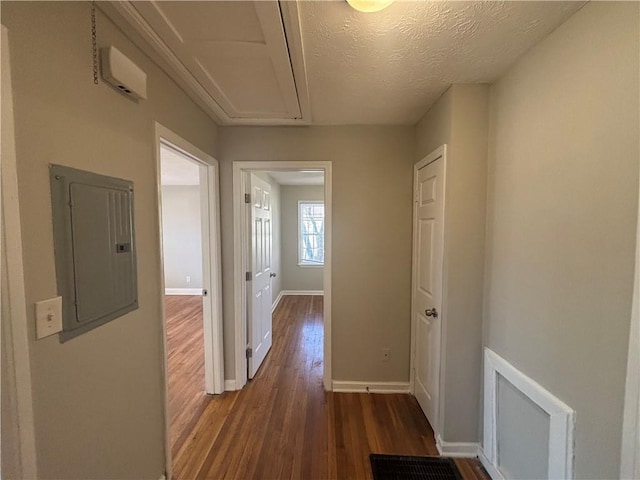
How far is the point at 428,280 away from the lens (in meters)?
2.19

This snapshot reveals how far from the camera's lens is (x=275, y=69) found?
5.14 feet

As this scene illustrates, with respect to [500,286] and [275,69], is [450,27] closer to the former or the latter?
[275,69]

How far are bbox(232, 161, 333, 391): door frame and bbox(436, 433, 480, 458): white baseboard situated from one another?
3.35ft

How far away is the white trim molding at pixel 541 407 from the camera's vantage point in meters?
1.15

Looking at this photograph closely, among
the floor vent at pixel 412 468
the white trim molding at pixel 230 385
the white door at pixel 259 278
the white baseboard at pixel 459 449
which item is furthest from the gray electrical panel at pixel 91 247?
the white baseboard at pixel 459 449

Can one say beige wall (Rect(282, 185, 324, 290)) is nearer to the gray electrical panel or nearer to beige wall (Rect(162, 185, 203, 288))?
beige wall (Rect(162, 185, 203, 288))

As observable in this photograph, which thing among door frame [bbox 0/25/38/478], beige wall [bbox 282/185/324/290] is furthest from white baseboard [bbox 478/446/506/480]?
beige wall [bbox 282/185/324/290]

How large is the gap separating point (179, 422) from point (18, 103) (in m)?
2.25

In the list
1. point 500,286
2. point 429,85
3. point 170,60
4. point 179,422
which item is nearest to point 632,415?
point 500,286

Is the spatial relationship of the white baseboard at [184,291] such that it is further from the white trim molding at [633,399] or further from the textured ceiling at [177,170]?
the white trim molding at [633,399]

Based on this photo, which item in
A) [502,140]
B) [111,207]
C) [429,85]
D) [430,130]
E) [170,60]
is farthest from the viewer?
[430,130]

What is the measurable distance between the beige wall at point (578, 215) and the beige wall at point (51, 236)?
6.24 feet

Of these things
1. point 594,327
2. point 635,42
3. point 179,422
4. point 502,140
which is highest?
point 635,42

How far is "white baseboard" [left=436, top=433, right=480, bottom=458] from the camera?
6.11 ft
